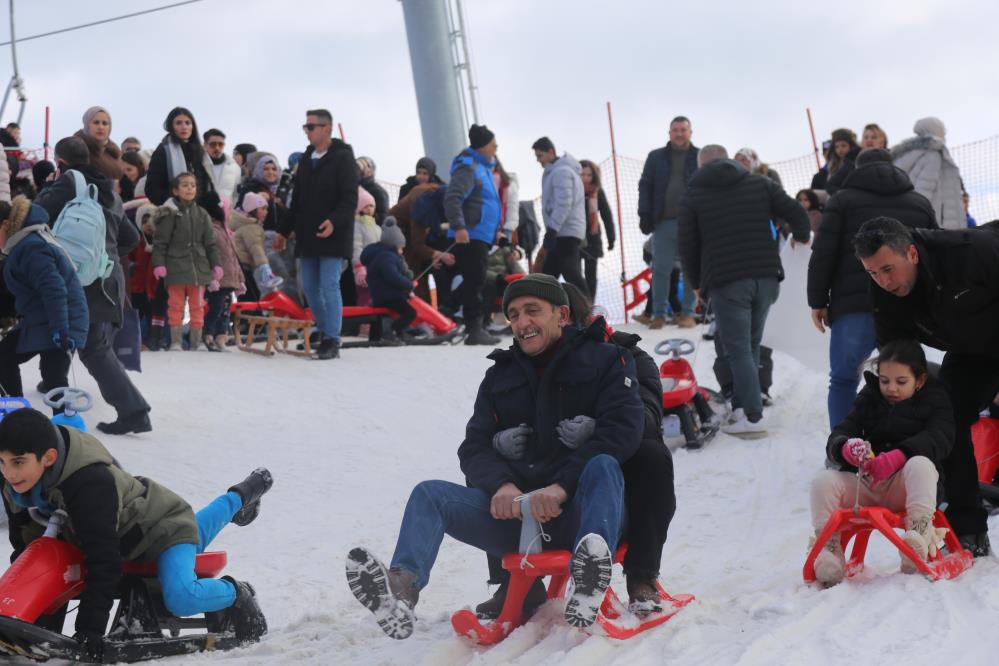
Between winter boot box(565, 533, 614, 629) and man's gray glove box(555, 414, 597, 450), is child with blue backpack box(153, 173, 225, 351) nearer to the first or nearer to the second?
man's gray glove box(555, 414, 597, 450)

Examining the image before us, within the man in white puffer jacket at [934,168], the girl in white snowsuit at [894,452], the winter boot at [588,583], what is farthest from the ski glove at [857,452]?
the man in white puffer jacket at [934,168]

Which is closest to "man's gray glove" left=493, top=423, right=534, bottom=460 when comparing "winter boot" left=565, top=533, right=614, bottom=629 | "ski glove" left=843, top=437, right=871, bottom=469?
"winter boot" left=565, top=533, right=614, bottom=629

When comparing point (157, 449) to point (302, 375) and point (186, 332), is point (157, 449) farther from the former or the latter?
point (186, 332)

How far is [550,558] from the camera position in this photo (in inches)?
167

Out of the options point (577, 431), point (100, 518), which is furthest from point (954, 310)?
point (100, 518)

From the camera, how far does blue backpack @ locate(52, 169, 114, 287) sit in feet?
26.1

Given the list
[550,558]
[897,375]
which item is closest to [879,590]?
[897,375]

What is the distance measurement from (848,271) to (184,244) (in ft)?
19.0

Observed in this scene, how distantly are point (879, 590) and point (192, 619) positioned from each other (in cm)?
247

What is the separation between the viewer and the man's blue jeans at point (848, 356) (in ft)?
22.4

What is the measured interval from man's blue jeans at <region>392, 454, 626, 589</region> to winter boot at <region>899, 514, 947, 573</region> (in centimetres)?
107

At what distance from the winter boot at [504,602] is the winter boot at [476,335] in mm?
7837

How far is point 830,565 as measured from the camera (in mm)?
4754

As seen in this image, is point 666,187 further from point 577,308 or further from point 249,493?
point 249,493
